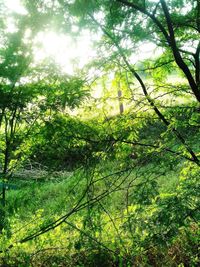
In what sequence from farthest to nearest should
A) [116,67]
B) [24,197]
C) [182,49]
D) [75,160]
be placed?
1. [116,67]
2. [182,49]
3. [75,160]
4. [24,197]

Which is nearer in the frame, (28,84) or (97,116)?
(28,84)

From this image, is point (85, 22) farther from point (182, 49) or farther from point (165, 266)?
point (165, 266)

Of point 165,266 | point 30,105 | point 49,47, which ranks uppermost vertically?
point 49,47

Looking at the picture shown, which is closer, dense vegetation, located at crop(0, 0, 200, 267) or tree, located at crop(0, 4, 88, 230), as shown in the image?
tree, located at crop(0, 4, 88, 230)

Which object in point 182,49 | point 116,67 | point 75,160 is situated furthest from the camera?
point 116,67

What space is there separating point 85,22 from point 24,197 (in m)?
1.88

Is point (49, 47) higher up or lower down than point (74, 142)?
higher up

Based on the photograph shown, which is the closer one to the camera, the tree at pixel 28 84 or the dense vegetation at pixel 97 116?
the tree at pixel 28 84

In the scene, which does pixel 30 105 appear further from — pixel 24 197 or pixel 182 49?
pixel 182 49

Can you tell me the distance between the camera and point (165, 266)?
501 cm

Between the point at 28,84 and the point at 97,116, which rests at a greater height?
the point at 28,84

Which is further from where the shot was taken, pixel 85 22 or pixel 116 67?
pixel 116 67

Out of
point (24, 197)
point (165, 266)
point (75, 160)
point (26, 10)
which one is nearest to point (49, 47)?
point (26, 10)

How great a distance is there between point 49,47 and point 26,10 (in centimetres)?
43
